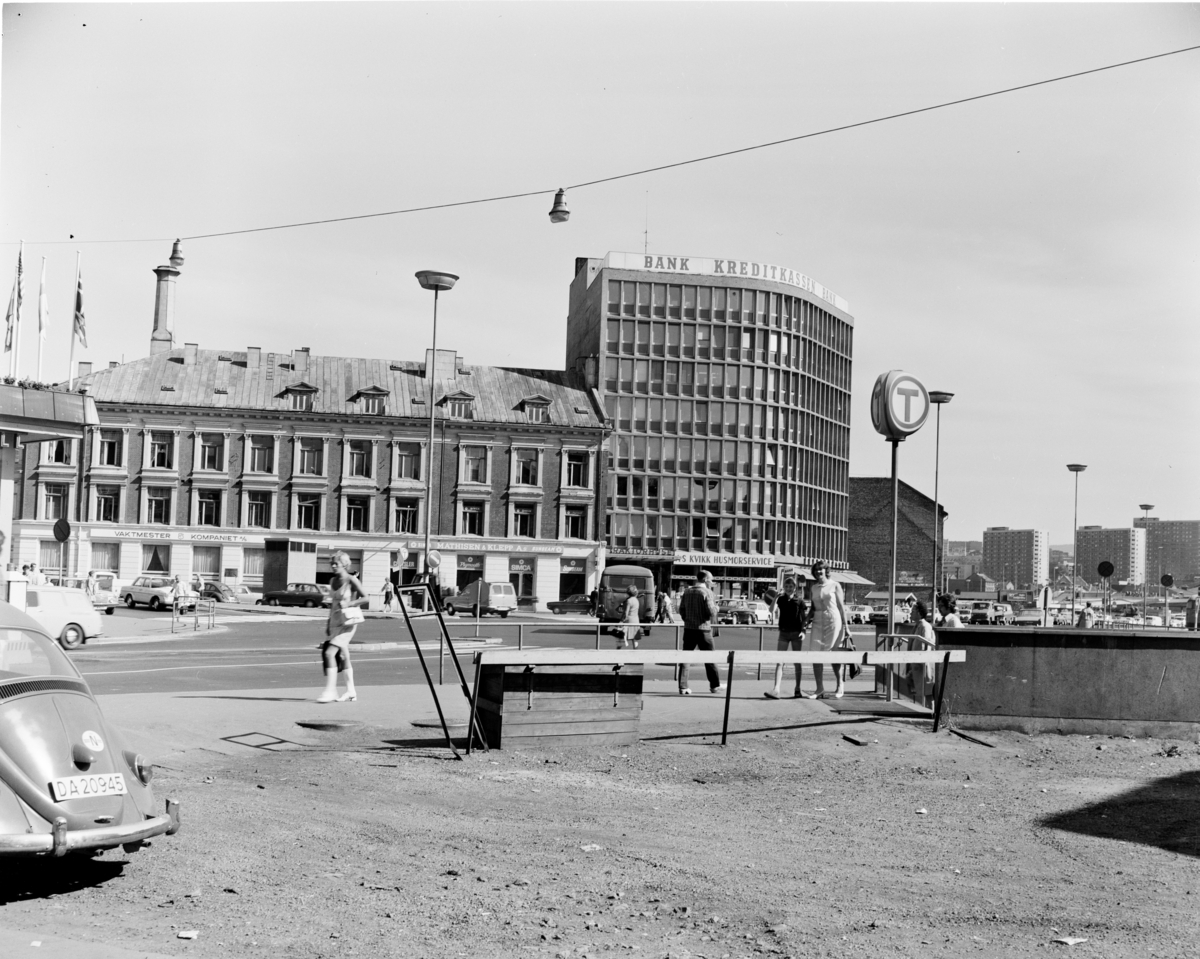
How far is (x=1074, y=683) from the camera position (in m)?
14.3

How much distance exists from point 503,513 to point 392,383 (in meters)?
10.2

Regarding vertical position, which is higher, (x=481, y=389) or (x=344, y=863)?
(x=481, y=389)

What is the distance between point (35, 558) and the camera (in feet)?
232

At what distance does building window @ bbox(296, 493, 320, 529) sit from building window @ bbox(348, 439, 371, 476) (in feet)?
8.77

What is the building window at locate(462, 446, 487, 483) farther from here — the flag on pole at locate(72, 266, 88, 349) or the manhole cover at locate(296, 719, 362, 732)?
the manhole cover at locate(296, 719, 362, 732)

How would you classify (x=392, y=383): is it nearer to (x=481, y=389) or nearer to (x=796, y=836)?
(x=481, y=389)

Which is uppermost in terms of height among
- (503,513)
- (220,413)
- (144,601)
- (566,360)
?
(566,360)

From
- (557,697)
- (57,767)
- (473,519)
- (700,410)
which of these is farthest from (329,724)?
(700,410)

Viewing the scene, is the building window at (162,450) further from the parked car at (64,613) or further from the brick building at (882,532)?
the brick building at (882,532)

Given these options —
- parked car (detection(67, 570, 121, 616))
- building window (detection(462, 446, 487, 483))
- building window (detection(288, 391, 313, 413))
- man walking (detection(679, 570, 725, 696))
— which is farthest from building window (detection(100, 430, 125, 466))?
man walking (detection(679, 570, 725, 696))

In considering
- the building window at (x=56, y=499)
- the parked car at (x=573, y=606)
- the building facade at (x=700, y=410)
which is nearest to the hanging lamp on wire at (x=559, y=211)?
the parked car at (x=573, y=606)

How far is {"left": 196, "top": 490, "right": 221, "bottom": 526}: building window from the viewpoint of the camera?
2911 inches

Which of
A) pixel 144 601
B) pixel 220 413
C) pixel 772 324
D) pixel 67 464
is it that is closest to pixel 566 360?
pixel 772 324

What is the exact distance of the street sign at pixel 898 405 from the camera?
53.1ft
